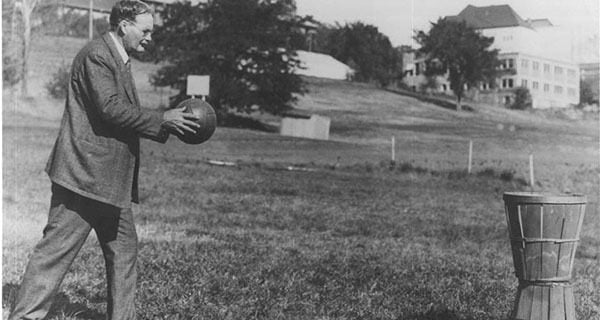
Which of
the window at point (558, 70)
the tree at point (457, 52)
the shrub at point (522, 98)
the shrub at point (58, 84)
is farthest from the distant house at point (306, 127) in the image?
the window at point (558, 70)

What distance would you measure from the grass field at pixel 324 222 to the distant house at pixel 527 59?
1.23 m

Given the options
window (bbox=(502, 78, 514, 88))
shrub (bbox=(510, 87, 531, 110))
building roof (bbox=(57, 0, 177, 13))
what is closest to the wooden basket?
shrub (bbox=(510, 87, 531, 110))

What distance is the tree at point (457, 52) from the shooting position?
86.5ft

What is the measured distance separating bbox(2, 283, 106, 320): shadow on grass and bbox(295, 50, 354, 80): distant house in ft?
101

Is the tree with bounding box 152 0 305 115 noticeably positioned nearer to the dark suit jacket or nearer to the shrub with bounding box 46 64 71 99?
the shrub with bounding box 46 64 71 99

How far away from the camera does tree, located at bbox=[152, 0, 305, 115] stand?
32594 mm

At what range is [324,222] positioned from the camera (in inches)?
520

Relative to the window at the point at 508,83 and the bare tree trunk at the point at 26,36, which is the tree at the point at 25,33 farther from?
the window at the point at 508,83

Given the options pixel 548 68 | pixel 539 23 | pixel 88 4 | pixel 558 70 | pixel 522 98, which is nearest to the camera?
pixel 539 23

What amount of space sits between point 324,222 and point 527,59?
1556cm

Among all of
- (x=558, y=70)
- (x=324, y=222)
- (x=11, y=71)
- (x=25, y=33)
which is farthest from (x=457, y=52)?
(x=324, y=222)

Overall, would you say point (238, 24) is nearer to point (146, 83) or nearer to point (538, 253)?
point (146, 83)

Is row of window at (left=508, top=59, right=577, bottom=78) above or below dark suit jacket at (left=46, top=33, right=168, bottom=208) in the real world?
above

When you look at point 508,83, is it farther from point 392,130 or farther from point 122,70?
point 122,70
